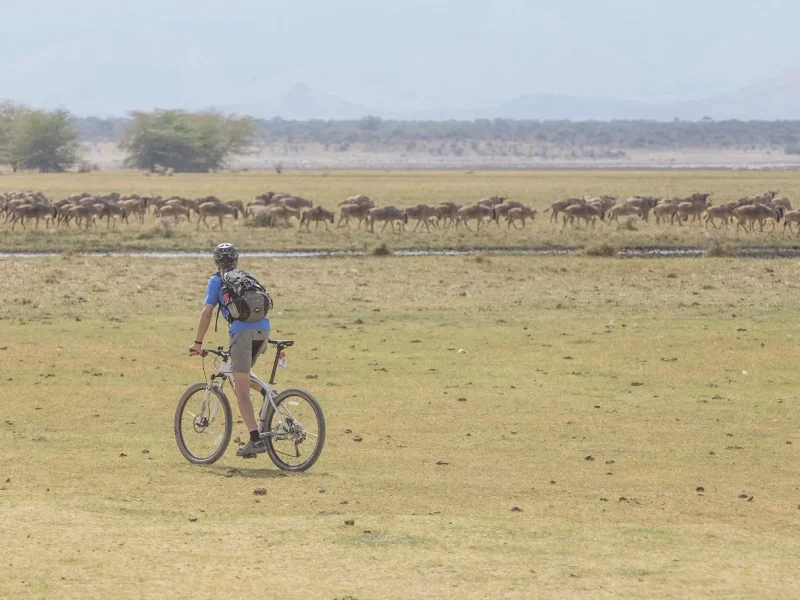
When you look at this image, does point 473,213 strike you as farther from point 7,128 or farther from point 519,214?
point 7,128

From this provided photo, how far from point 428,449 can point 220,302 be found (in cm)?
254

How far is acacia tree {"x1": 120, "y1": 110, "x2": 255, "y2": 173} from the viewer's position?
109 meters

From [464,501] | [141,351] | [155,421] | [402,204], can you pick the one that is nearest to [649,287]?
[141,351]

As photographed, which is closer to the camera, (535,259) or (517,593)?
(517,593)

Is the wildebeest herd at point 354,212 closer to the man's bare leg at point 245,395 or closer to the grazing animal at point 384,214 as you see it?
the grazing animal at point 384,214

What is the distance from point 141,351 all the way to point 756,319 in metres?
9.47

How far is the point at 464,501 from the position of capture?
949 centimetres

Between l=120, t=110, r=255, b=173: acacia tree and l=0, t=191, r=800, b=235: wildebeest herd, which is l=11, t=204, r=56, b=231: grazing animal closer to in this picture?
l=0, t=191, r=800, b=235: wildebeest herd

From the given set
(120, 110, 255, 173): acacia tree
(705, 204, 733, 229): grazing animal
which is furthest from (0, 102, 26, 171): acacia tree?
(705, 204, 733, 229): grazing animal

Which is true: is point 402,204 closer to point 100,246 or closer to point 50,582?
point 100,246

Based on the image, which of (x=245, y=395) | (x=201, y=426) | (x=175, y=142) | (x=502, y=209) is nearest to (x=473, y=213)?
(x=502, y=209)

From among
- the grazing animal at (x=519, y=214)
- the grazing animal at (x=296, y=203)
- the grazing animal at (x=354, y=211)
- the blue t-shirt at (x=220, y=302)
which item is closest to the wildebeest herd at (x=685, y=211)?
the grazing animal at (x=519, y=214)

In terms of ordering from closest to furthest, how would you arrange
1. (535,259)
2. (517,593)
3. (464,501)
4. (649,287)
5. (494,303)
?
1. (517,593)
2. (464,501)
3. (494,303)
4. (649,287)
5. (535,259)

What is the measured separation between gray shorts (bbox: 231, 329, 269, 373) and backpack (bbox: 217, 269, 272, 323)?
0.13 m
